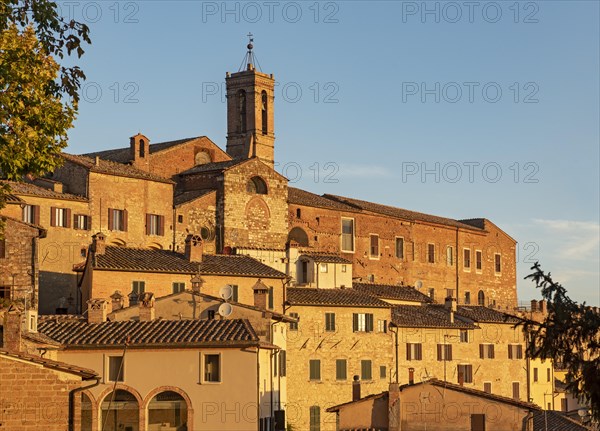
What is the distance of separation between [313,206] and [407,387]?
86.3 feet

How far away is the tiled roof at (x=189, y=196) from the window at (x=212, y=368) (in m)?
21.5

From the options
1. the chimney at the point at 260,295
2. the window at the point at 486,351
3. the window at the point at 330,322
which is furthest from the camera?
the window at the point at 486,351

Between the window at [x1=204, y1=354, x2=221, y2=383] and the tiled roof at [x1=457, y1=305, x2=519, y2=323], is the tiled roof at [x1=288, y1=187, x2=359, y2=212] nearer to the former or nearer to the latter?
the tiled roof at [x1=457, y1=305, x2=519, y2=323]

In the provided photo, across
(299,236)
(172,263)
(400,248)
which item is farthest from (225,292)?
(400,248)

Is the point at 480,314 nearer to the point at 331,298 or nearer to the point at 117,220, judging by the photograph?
the point at 331,298

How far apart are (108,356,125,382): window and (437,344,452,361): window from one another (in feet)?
74.4

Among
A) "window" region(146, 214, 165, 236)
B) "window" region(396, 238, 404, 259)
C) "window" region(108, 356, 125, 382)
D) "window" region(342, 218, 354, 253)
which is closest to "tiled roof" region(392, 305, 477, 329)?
"window" region(342, 218, 354, 253)

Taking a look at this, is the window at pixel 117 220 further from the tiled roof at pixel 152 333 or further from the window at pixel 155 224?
the tiled roof at pixel 152 333

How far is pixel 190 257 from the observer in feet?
138

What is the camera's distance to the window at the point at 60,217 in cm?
4409

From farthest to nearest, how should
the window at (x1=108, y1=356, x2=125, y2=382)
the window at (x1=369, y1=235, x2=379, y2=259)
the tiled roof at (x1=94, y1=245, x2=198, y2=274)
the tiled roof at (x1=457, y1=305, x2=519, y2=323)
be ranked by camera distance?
the window at (x1=369, y1=235, x2=379, y2=259) → the tiled roof at (x1=457, y1=305, x2=519, y2=323) → the tiled roof at (x1=94, y1=245, x2=198, y2=274) → the window at (x1=108, y1=356, x2=125, y2=382)

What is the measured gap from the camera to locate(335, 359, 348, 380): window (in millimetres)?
44094

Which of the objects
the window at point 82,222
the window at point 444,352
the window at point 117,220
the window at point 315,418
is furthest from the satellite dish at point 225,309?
the window at point 444,352

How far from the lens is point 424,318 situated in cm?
5006
